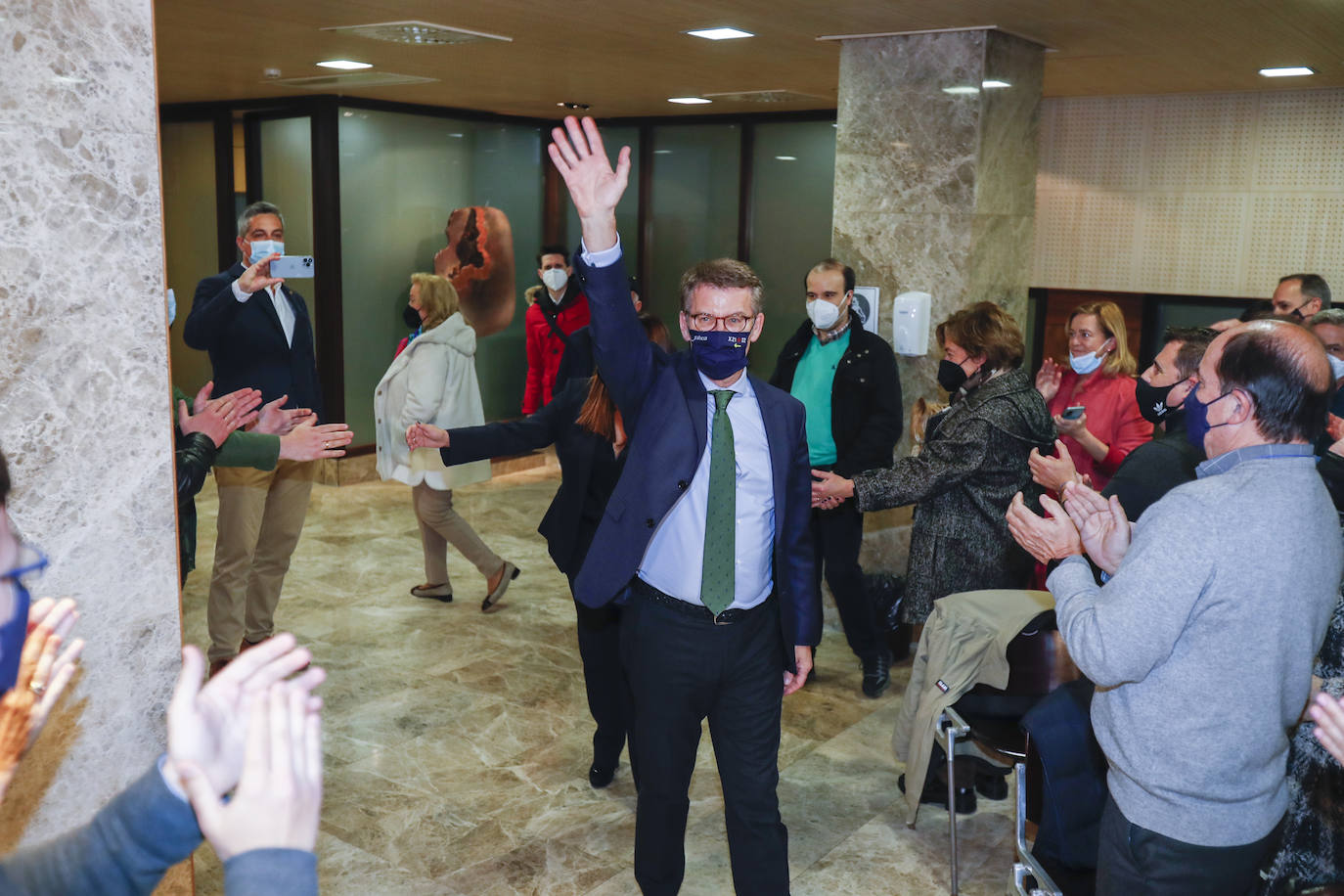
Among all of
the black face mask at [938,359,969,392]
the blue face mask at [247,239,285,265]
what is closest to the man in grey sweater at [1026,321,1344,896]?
the black face mask at [938,359,969,392]

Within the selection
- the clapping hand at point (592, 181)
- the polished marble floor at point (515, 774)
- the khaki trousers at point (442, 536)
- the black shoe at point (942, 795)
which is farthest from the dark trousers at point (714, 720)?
the khaki trousers at point (442, 536)

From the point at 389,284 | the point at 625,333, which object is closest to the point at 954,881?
the point at 625,333

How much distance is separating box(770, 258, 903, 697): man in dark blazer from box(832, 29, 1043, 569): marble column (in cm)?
66

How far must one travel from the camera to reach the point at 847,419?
4859 mm

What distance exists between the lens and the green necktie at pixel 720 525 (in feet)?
8.99

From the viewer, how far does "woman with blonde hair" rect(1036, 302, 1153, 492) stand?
15.9ft

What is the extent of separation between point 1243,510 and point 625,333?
1320mm

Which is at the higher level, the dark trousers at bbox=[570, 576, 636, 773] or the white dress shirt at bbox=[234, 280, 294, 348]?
the white dress shirt at bbox=[234, 280, 294, 348]

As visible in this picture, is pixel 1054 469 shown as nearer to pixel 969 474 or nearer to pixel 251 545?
pixel 969 474

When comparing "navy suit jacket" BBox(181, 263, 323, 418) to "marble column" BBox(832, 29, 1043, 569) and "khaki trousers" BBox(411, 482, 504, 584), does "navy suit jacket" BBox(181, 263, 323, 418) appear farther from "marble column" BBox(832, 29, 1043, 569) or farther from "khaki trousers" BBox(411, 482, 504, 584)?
"marble column" BBox(832, 29, 1043, 569)

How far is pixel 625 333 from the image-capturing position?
2611 millimetres

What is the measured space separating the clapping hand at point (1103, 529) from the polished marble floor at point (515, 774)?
155 centimetres

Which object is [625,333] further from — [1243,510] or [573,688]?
[573,688]

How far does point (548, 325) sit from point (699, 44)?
316cm
